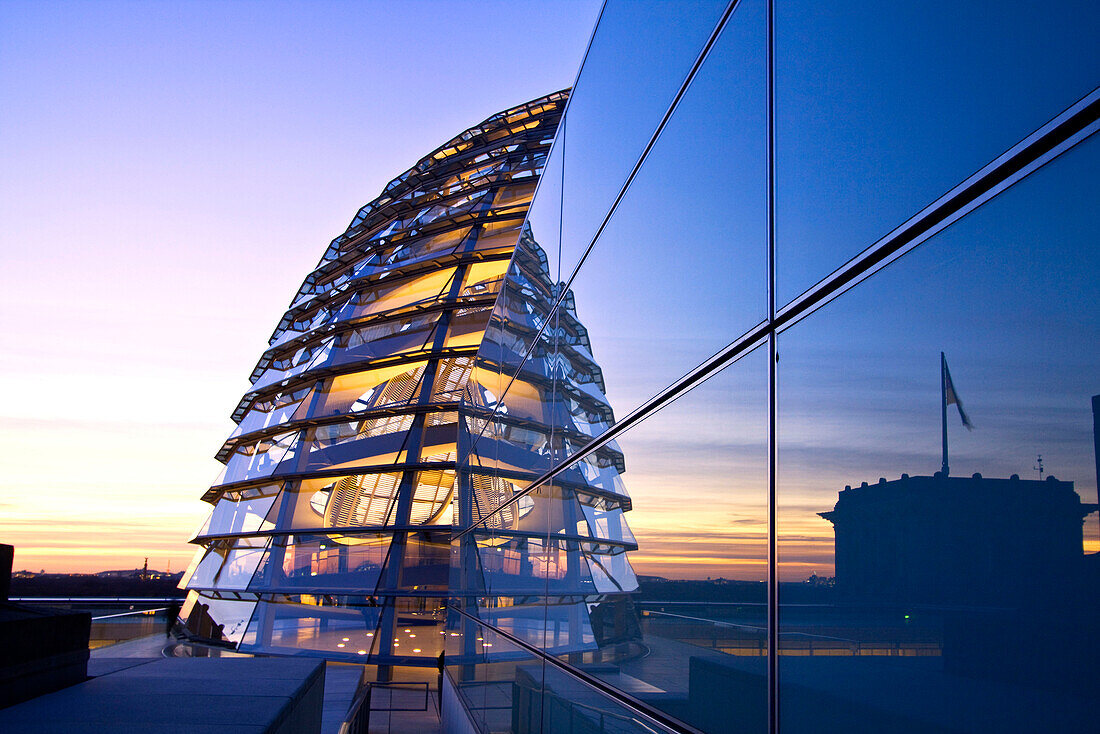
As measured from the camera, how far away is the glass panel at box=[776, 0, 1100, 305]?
1.86 meters

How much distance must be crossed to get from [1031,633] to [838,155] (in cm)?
149

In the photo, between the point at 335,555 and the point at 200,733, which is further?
the point at 335,555

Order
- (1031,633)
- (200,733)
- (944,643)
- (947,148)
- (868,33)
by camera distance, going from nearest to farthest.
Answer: (1031,633), (944,643), (947,148), (868,33), (200,733)

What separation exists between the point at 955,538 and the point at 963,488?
12cm

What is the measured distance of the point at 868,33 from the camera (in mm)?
2500

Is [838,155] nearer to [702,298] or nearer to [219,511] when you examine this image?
[702,298]

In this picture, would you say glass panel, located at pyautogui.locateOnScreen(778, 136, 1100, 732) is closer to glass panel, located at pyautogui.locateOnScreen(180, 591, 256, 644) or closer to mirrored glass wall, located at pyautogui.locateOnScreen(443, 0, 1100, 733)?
mirrored glass wall, located at pyautogui.locateOnScreen(443, 0, 1100, 733)

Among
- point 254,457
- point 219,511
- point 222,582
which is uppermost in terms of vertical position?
point 254,457

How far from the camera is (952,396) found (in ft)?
6.57

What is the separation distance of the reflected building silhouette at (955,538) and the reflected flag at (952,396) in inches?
5.3

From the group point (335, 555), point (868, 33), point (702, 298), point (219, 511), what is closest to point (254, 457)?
point (219, 511)

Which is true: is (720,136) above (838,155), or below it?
above

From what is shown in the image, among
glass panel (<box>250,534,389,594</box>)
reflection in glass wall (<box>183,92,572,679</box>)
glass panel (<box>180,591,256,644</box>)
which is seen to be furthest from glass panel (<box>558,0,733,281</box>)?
glass panel (<box>180,591,256,644</box>)

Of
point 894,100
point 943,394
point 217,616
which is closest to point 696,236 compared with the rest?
point 894,100
